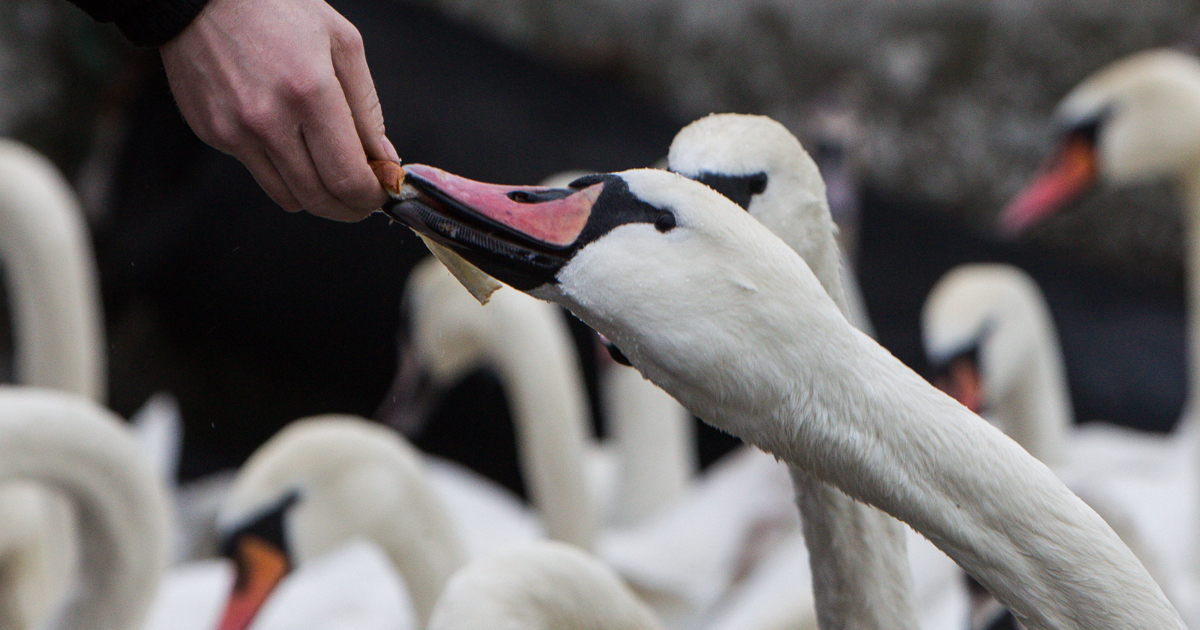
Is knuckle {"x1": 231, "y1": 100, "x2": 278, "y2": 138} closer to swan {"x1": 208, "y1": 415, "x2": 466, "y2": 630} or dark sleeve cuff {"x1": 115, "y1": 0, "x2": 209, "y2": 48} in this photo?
dark sleeve cuff {"x1": 115, "y1": 0, "x2": 209, "y2": 48}

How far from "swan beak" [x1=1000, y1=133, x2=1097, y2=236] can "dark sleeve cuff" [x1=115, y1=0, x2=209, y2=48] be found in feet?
9.07

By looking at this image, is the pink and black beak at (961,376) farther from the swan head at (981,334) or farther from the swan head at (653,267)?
the swan head at (653,267)

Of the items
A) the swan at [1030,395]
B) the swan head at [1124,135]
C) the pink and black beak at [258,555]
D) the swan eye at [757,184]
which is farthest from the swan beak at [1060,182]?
the swan eye at [757,184]

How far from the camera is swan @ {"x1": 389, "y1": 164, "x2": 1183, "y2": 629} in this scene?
2.80ft

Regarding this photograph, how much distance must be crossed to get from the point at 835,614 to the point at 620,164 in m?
3.50

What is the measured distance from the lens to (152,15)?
0.96 metres

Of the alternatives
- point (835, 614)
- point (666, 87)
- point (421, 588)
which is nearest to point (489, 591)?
point (835, 614)

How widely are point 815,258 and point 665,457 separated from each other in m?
2.01

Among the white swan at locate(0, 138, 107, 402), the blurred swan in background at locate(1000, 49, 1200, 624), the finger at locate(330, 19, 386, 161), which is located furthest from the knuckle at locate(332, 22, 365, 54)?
the blurred swan in background at locate(1000, 49, 1200, 624)

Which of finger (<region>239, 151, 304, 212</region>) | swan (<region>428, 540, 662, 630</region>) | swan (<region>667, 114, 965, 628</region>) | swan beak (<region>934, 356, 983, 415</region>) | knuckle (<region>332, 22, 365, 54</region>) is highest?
knuckle (<region>332, 22, 365, 54</region>)

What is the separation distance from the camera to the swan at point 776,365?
0.85m

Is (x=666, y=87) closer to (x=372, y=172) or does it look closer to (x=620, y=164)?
(x=620, y=164)

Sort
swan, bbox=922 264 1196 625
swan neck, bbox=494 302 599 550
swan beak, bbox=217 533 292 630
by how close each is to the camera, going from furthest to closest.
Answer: swan, bbox=922 264 1196 625 < swan neck, bbox=494 302 599 550 < swan beak, bbox=217 533 292 630

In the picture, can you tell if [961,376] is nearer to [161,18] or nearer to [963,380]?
[963,380]
